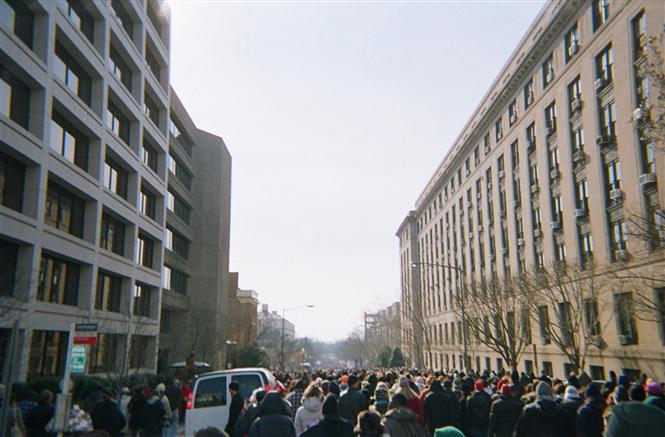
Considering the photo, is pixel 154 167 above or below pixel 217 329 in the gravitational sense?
above

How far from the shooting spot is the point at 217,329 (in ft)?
180

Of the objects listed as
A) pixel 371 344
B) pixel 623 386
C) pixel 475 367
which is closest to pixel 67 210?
pixel 623 386

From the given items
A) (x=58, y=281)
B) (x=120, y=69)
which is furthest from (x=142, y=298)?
(x=120, y=69)

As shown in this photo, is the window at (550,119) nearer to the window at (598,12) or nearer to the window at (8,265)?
the window at (598,12)

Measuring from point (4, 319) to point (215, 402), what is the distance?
35.1 ft

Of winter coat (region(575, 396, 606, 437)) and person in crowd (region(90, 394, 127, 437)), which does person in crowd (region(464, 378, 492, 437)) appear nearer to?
winter coat (region(575, 396, 606, 437))

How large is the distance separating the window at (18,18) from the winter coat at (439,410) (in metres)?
20.6

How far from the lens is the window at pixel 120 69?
35438 mm

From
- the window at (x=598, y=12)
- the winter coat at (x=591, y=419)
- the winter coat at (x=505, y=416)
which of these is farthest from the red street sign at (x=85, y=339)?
the window at (x=598, y=12)

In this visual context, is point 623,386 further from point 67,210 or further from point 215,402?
point 67,210

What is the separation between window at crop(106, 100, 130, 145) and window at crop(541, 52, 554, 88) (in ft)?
87.1

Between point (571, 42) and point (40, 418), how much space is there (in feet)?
116

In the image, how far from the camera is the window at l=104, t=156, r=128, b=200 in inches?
1357

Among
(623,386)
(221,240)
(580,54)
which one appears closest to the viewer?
(623,386)
